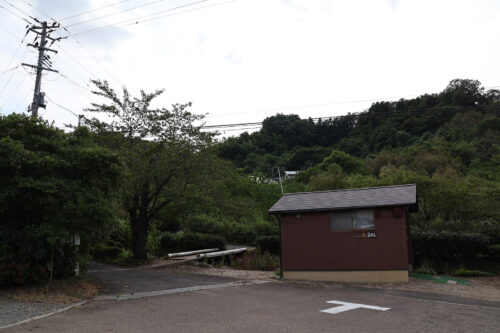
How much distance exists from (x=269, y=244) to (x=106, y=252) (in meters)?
8.48

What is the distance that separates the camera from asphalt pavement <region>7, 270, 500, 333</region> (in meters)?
7.17

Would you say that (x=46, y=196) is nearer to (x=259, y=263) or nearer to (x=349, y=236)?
(x=349, y=236)

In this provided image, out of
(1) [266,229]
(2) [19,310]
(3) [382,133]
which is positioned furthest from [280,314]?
(3) [382,133]

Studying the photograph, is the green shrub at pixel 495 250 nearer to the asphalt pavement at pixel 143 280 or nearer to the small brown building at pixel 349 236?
the small brown building at pixel 349 236

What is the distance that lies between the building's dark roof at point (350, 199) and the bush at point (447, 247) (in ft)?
9.67

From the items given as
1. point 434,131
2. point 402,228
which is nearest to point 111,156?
point 402,228

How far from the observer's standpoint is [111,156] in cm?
1122

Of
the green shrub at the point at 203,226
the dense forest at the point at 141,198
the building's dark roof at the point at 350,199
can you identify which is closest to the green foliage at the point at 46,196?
the dense forest at the point at 141,198

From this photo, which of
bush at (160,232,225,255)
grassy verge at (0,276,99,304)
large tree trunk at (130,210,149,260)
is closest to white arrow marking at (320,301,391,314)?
grassy verge at (0,276,99,304)

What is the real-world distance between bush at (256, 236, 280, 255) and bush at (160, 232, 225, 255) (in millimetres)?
2318

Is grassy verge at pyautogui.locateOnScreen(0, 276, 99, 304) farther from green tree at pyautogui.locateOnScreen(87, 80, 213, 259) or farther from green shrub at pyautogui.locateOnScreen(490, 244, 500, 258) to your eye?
green shrub at pyautogui.locateOnScreen(490, 244, 500, 258)

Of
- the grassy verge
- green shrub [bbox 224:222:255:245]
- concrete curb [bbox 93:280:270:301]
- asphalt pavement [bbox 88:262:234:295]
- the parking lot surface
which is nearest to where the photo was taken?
the parking lot surface

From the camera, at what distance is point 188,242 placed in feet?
75.1

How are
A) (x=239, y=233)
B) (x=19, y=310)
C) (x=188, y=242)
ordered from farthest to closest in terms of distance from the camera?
(x=239, y=233), (x=188, y=242), (x=19, y=310)
